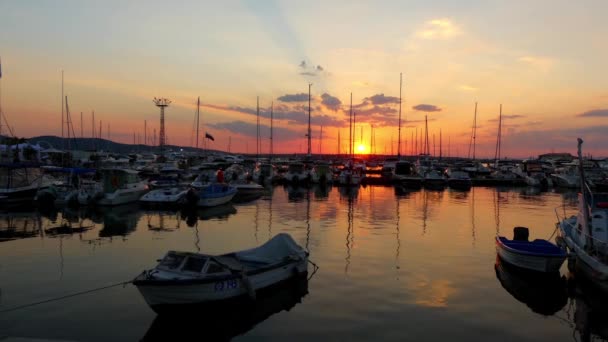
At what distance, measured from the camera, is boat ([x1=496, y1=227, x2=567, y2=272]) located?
1723 cm

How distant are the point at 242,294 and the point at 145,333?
3.12 meters

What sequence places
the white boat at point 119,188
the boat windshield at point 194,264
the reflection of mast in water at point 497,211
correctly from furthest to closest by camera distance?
the white boat at point 119,188
the reflection of mast in water at point 497,211
the boat windshield at point 194,264

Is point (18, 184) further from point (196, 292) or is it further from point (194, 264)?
point (196, 292)

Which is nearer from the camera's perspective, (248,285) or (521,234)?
(248,285)

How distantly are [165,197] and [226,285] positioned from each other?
1072 inches

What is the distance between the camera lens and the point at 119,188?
133 feet

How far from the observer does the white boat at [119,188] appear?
39.1m

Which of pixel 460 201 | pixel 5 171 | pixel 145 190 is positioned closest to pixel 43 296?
pixel 145 190

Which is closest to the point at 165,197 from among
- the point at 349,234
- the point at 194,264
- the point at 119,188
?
the point at 119,188

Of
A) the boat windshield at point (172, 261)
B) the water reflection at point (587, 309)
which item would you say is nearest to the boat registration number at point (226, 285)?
the boat windshield at point (172, 261)

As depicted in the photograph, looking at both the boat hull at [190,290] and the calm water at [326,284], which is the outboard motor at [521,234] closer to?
the calm water at [326,284]

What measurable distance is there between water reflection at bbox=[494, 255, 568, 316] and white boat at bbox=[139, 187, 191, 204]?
27.4 metres

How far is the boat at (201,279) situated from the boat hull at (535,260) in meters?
8.83

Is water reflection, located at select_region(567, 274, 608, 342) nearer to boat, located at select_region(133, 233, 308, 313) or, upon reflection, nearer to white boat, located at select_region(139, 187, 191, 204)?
boat, located at select_region(133, 233, 308, 313)
